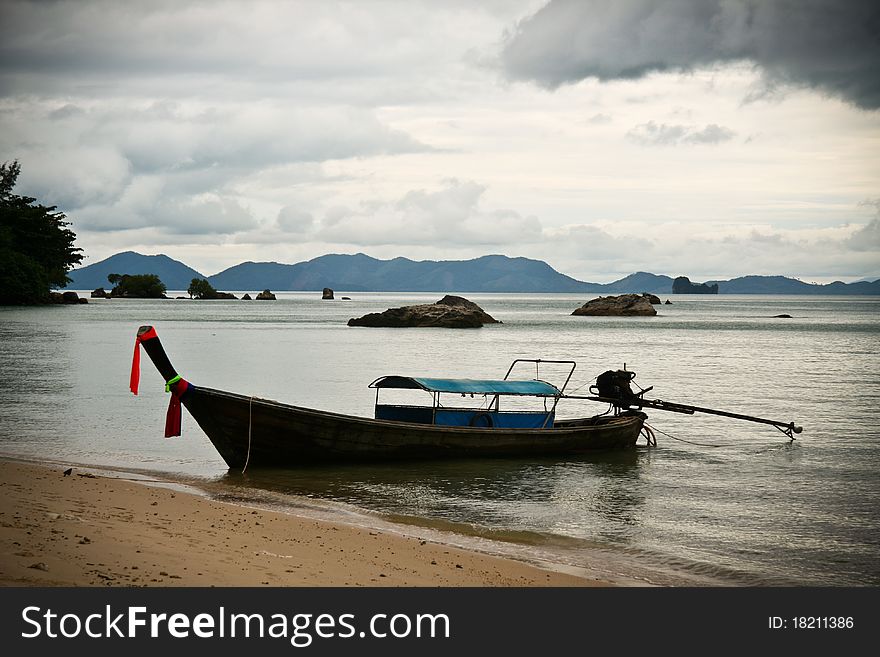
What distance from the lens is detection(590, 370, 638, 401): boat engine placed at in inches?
885

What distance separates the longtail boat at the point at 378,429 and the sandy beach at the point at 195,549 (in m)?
3.35

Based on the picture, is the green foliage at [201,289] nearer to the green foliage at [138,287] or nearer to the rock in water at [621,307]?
the green foliage at [138,287]

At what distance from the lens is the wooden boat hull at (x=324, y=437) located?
1642cm

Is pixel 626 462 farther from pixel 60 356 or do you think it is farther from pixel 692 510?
pixel 60 356

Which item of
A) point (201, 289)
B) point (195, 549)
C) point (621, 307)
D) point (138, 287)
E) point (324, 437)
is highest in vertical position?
point (201, 289)

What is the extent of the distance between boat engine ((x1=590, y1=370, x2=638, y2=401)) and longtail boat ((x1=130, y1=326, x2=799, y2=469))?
43.9 inches

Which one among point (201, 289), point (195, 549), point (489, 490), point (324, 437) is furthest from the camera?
point (201, 289)

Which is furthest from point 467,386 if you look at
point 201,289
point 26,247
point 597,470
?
point 201,289

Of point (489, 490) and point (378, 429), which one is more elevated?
point (378, 429)

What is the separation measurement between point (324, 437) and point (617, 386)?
9097 millimetres

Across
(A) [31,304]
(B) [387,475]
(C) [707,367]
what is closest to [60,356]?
(B) [387,475]

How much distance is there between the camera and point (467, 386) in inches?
747

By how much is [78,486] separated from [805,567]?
10795 millimetres

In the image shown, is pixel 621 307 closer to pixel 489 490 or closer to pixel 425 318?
pixel 425 318
